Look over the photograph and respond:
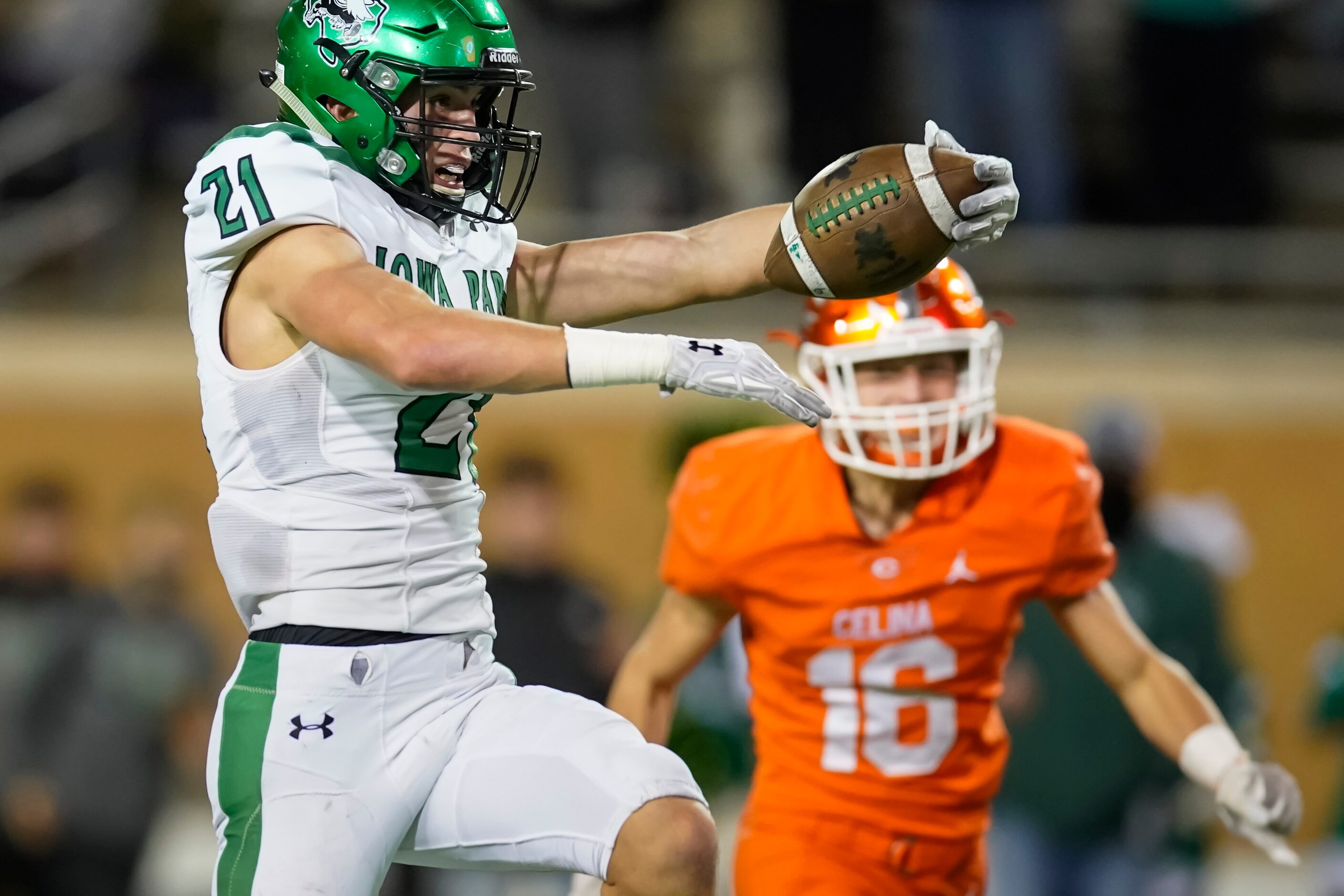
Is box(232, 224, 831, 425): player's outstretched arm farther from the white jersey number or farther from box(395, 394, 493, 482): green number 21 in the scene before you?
the white jersey number

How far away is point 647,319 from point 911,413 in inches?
154

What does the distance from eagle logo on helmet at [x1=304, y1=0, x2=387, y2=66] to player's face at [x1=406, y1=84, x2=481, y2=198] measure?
12 cm

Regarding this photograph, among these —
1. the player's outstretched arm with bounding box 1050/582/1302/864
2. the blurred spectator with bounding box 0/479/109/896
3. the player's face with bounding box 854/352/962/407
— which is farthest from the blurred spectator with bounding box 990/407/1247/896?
the blurred spectator with bounding box 0/479/109/896

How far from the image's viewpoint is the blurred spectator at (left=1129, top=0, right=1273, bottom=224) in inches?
311

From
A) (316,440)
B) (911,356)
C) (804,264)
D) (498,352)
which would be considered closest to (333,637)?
(316,440)

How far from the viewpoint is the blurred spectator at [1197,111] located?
25.9ft

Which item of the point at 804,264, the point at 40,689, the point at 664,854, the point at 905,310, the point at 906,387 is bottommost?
the point at 40,689

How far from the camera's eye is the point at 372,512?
2854 millimetres

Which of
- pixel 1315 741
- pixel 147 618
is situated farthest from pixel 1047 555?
pixel 1315 741

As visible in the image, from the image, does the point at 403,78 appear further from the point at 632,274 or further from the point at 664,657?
the point at 664,657

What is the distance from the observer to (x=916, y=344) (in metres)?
3.56

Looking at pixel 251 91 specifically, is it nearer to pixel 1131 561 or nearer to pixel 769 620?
pixel 1131 561

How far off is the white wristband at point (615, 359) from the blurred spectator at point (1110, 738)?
3349 millimetres

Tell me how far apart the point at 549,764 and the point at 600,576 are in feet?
15.2
